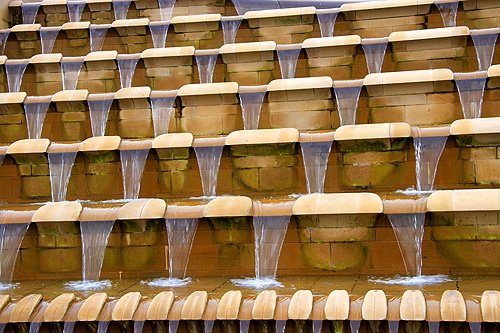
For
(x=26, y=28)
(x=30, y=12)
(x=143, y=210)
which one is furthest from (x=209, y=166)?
(x=30, y=12)

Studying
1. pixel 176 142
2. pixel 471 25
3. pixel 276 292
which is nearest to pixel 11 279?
pixel 176 142

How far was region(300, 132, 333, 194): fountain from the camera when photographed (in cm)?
749

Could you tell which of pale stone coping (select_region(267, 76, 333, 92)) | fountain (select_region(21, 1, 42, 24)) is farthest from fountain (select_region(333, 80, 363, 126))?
fountain (select_region(21, 1, 42, 24))

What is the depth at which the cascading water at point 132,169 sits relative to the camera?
7805 millimetres

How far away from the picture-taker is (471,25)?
33.3 feet

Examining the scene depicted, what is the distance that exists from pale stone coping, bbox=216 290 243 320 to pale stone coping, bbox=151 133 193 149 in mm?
2371

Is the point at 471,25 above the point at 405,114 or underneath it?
above

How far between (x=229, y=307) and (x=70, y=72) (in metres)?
5.25

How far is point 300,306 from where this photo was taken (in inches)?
214

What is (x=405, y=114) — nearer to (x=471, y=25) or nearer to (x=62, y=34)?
(x=471, y=25)

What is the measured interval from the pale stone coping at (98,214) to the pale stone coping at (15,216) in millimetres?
466

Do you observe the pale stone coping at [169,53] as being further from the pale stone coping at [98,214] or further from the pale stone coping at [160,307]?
the pale stone coping at [160,307]

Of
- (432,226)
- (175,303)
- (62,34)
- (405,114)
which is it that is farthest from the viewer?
(62,34)

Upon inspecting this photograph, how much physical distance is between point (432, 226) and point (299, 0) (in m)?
6.74
